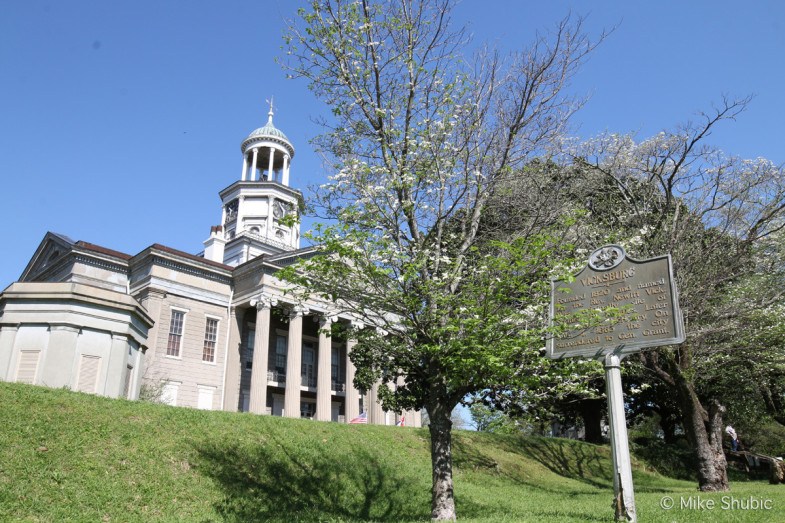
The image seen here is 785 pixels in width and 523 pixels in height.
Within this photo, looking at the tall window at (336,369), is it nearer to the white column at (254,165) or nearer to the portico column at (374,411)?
the portico column at (374,411)

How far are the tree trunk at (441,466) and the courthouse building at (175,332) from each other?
998 centimetres

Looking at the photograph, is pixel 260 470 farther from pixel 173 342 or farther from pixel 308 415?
pixel 308 415

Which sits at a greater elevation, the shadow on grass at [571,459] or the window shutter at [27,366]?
the window shutter at [27,366]

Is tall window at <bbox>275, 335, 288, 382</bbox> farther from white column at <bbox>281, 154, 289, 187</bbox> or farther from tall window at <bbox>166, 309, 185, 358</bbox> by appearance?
white column at <bbox>281, 154, 289, 187</bbox>

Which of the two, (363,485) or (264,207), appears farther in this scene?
(264,207)

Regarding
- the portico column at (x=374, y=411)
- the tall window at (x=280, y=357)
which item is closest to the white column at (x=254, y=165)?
the tall window at (x=280, y=357)

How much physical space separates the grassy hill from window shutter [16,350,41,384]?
3343mm

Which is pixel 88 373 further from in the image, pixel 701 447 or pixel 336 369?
pixel 336 369

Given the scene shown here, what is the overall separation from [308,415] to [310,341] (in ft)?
16.3

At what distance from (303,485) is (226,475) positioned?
6.56ft

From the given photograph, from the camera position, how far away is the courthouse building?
741 inches

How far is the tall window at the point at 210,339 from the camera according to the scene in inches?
1363

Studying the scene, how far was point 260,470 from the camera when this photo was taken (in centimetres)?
1512

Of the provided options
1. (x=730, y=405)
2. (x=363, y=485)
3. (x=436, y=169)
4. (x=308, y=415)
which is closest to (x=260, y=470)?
(x=363, y=485)
